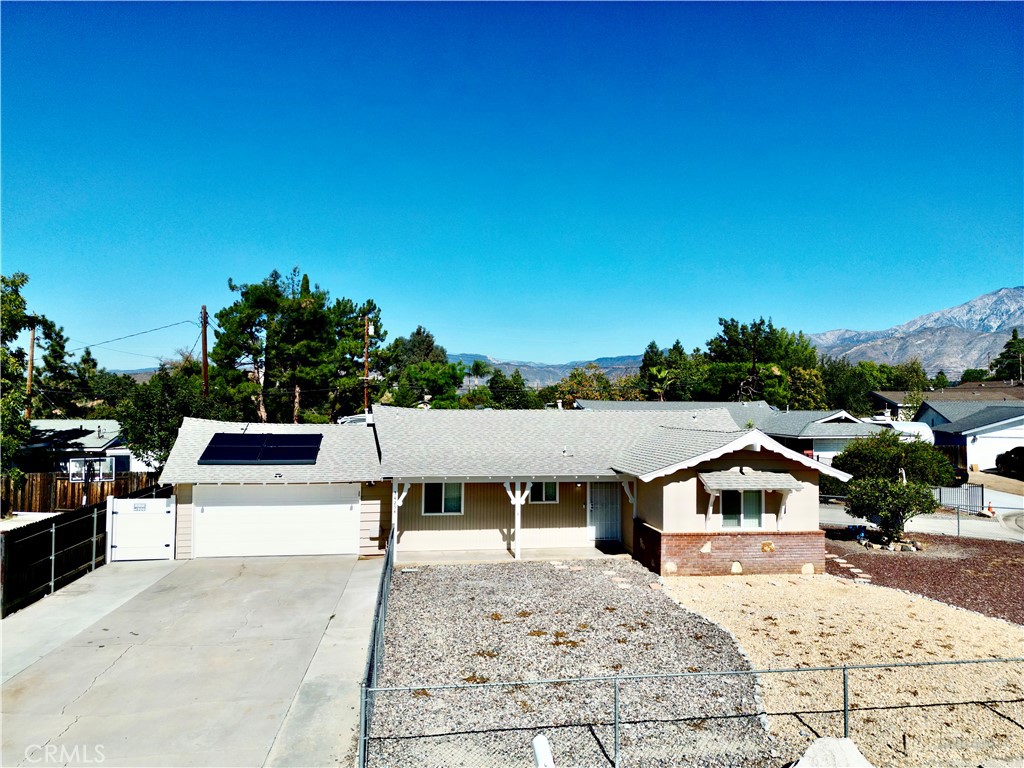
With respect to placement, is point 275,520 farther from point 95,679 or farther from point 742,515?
point 742,515

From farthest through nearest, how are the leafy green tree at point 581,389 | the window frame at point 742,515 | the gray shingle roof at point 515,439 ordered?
1. the leafy green tree at point 581,389
2. the gray shingle roof at point 515,439
3. the window frame at point 742,515

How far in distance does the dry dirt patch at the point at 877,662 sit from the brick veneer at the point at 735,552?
56 cm

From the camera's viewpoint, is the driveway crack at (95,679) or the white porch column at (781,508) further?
the white porch column at (781,508)

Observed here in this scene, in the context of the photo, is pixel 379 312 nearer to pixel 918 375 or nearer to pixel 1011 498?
pixel 1011 498

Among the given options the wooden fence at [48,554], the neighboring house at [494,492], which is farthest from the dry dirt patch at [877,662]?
the wooden fence at [48,554]

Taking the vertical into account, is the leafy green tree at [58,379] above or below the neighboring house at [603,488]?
above

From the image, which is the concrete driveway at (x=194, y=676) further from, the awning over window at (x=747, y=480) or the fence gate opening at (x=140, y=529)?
the awning over window at (x=747, y=480)

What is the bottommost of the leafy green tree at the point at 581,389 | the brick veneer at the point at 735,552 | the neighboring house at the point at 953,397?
the brick veneer at the point at 735,552

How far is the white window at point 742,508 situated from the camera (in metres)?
16.5

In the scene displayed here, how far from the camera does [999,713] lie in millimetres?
8453

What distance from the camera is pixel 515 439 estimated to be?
795 inches

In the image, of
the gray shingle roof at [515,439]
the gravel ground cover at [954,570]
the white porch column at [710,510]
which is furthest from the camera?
the gray shingle roof at [515,439]

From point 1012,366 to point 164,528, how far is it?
113 meters

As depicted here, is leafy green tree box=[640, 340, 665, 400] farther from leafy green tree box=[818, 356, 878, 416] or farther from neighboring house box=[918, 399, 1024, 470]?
neighboring house box=[918, 399, 1024, 470]
